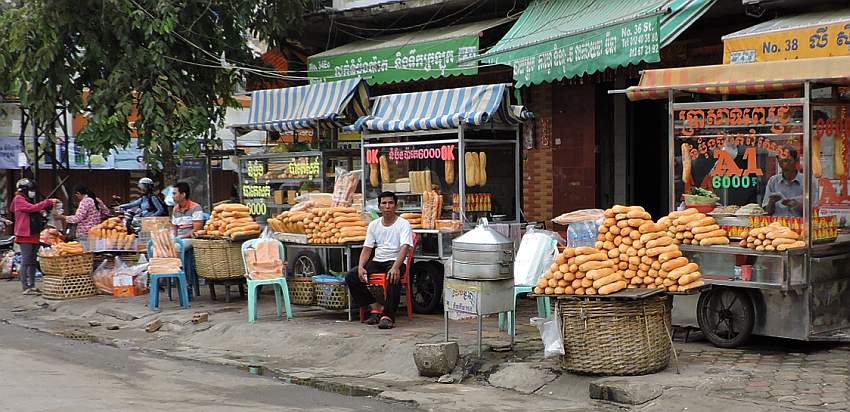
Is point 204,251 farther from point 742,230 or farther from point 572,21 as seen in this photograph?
point 742,230

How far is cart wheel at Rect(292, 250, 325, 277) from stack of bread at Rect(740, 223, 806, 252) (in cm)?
587

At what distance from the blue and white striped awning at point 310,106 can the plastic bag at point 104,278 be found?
2.88 m

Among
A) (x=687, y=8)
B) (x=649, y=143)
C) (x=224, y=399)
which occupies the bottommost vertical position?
(x=224, y=399)

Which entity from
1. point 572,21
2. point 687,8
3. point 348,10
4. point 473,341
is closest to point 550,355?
point 473,341

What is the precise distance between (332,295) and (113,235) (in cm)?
453

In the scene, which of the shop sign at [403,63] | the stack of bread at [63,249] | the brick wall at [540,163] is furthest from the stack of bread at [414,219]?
the stack of bread at [63,249]

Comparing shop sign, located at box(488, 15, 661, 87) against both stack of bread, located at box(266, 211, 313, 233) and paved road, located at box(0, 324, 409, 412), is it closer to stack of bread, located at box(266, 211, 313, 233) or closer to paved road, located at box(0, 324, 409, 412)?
stack of bread, located at box(266, 211, 313, 233)

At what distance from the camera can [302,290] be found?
12320 mm

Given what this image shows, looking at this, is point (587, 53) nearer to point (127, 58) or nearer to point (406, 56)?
point (406, 56)

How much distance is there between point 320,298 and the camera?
39.5ft

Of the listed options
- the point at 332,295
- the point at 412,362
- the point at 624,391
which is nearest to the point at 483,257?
the point at 412,362

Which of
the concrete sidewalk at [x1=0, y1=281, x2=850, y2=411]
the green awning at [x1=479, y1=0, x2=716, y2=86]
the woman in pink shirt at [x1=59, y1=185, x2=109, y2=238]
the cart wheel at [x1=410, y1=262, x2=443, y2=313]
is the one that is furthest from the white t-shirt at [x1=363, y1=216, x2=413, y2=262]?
the woman in pink shirt at [x1=59, y1=185, x2=109, y2=238]

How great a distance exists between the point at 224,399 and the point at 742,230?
4791mm

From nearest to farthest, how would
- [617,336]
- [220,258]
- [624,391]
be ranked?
[624,391], [617,336], [220,258]
